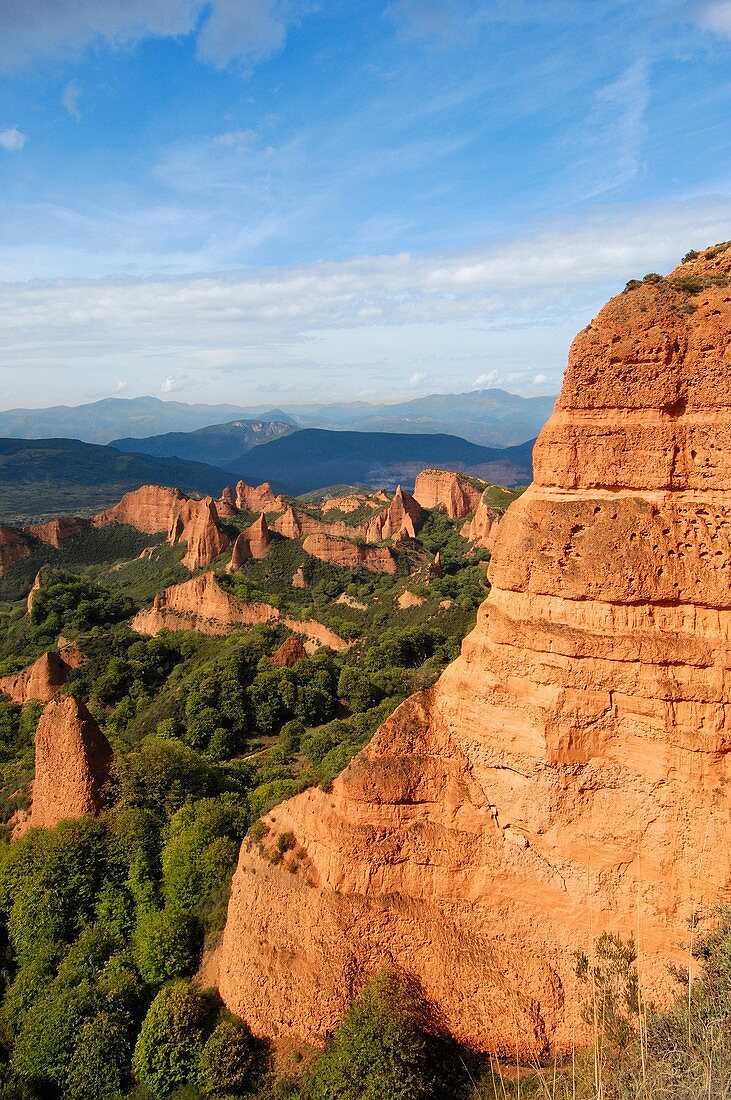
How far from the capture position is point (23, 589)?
3017 inches

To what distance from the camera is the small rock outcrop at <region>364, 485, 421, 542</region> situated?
3410 inches

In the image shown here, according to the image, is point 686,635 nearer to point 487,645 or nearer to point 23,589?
point 487,645

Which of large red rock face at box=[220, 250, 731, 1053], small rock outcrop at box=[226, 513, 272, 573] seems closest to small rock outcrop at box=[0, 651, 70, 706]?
small rock outcrop at box=[226, 513, 272, 573]

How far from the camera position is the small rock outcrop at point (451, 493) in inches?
3652

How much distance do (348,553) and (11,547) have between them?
4419 centimetres

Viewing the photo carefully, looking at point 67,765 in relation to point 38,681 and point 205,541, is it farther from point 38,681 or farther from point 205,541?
point 205,541

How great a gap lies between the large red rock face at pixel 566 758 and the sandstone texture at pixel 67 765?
10.2 metres

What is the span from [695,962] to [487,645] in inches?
292

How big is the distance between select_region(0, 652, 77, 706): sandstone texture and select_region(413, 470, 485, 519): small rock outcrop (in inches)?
2354

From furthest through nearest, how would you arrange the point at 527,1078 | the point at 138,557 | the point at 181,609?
the point at 138,557, the point at 181,609, the point at 527,1078

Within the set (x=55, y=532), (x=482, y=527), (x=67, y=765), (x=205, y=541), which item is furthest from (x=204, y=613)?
(x=55, y=532)

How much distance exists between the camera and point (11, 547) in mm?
80375

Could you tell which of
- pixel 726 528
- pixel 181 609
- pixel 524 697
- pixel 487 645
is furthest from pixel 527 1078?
pixel 181 609

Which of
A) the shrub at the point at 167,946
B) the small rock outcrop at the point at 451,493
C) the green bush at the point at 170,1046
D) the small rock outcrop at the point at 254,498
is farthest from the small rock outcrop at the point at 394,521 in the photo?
the green bush at the point at 170,1046
